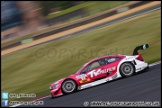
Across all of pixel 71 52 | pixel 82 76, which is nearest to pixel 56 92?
pixel 82 76

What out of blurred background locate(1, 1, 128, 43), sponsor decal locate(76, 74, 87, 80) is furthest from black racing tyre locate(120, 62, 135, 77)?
blurred background locate(1, 1, 128, 43)

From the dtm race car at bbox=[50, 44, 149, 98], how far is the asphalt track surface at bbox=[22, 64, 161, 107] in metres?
0.21

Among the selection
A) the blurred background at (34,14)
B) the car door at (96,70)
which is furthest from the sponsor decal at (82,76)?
the blurred background at (34,14)

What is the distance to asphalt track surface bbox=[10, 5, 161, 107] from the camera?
26.7 feet

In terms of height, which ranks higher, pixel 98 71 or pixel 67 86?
pixel 98 71

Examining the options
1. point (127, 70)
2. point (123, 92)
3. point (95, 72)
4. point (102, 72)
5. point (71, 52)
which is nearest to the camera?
point (123, 92)

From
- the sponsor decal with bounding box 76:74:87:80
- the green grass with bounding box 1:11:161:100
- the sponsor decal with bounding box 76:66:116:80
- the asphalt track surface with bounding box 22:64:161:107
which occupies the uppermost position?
the green grass with bounding box 1:11:161:100

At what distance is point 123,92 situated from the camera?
8.90 m

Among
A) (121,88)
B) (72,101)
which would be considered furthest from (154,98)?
(72,101)

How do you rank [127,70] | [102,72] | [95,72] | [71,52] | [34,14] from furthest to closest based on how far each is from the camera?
[34,14], [71,52], [95,72], [102,72], [127,70]

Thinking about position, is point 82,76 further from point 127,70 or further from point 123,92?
point 123,92

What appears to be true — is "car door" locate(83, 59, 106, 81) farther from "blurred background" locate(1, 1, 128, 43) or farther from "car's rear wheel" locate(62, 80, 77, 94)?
"blurred background" locate(1, 1, 128, 43)

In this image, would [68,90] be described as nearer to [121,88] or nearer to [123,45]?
[121,88]

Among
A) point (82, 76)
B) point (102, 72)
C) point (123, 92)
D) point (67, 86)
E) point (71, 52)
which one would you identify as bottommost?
point (123, 92)
